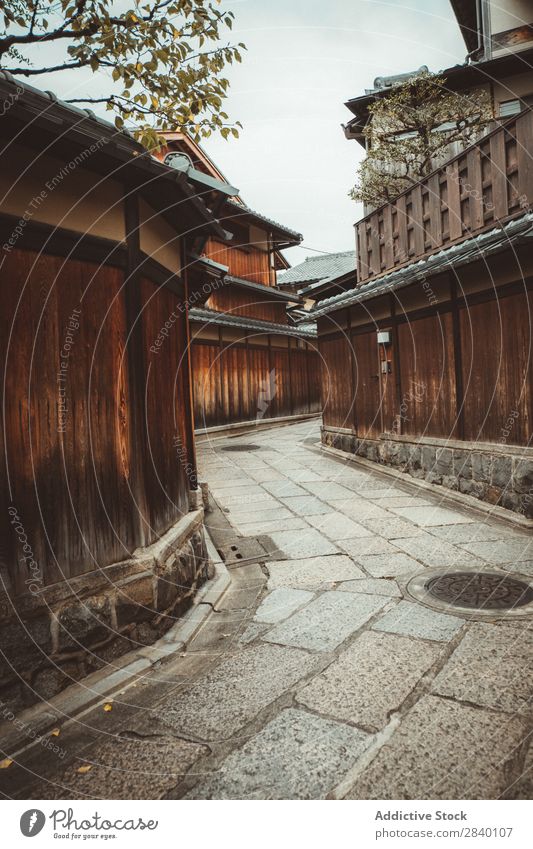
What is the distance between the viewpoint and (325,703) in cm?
327

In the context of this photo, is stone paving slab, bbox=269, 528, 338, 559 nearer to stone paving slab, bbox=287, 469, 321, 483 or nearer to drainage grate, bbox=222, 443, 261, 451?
stone paving slab, bbox=287, 469, 321, 483

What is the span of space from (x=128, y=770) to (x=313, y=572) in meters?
3.33

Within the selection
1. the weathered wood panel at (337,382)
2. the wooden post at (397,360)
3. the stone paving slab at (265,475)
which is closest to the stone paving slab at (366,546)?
the stone paving slab at (265,475)

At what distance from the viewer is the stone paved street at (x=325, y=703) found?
265 centimetres

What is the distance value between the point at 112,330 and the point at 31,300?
763 millimetres

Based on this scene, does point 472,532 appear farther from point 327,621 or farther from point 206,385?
point 206,385

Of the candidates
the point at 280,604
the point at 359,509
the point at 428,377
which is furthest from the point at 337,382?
the point at 280,604

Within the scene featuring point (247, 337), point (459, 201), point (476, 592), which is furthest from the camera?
point (247, 337)

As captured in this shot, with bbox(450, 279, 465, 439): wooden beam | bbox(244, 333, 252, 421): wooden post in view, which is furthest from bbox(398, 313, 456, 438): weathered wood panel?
bbox(244, 333, 252, 421): wooden post

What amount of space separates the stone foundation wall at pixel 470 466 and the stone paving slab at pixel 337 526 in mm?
2375

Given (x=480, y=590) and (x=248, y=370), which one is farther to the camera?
(x=248, y=370)

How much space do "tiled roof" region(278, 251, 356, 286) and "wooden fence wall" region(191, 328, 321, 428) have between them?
9.98 m
